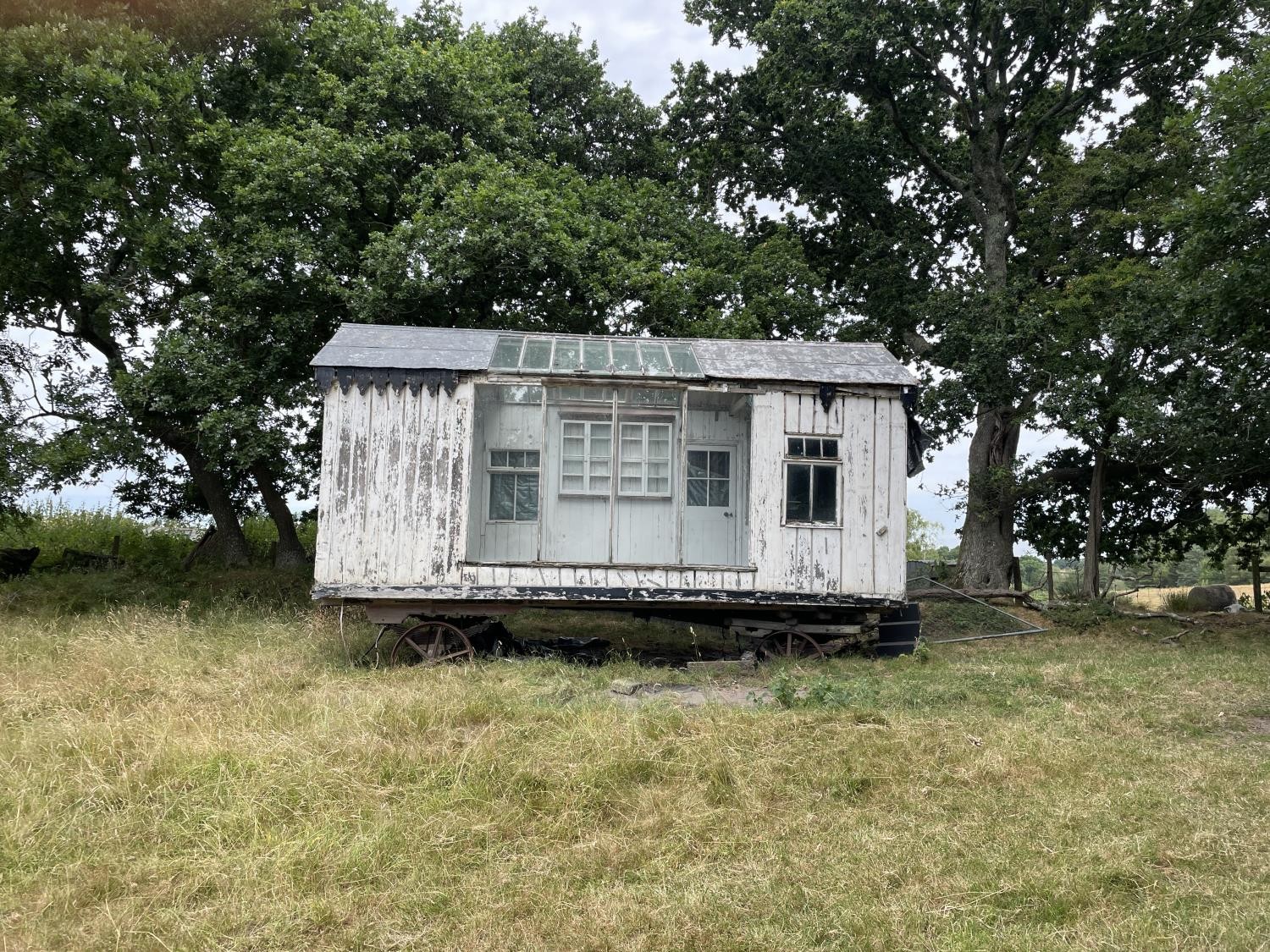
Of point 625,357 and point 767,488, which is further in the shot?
point 625,357

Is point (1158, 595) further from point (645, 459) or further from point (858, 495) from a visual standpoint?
point (645, 459)

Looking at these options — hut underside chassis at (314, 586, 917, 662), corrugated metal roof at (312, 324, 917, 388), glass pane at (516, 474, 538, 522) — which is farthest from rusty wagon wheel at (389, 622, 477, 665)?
corrugated metal roof at (312, 324, 917, 388)

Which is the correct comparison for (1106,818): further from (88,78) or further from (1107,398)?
(88,78)

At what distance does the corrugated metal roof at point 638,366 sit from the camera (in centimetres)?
1005

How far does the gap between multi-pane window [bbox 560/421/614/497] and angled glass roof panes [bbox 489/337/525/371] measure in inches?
76.8

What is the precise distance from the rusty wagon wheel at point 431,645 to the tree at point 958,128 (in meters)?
10.3

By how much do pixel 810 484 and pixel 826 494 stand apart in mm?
216

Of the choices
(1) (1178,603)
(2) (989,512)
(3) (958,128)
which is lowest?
(1) (1178,603)

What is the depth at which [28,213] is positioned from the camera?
45.0 feet

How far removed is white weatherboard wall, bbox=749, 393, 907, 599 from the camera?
10164 millimetres

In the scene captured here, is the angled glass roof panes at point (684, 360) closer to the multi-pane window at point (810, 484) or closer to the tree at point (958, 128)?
the multi-pane window at point (810, 484)

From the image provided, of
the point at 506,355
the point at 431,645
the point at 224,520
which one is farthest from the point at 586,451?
the point at 224,520

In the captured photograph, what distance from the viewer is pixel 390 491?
32.2 ft

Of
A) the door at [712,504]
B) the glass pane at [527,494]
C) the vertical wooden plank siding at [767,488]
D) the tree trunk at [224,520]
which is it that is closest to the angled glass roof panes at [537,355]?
the glass pane at [527,494]
